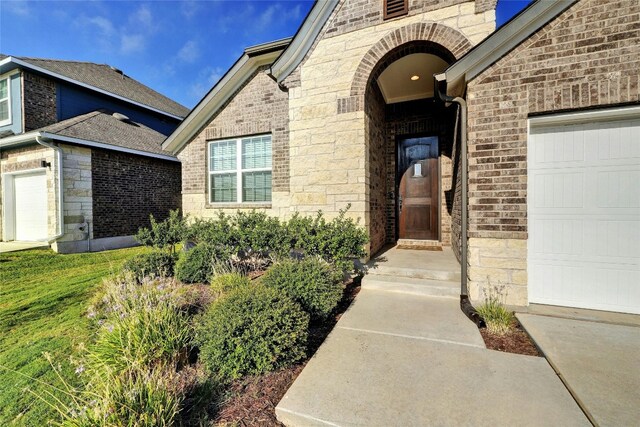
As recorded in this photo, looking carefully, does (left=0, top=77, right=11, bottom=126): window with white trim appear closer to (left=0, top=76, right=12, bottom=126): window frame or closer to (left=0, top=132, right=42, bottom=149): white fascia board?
(left=0, top=76, right=12, bottom=126): window frame

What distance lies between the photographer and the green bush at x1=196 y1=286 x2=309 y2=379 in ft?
7.44

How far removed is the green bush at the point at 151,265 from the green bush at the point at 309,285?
2.59m

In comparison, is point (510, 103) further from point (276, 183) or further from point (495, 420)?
point (276, 183)

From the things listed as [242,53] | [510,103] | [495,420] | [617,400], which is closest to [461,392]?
[495,420]

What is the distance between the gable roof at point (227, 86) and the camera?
6.28m

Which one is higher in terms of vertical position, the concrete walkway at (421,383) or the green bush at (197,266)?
the green bush at (197,266)

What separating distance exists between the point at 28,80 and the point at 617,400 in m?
16.3

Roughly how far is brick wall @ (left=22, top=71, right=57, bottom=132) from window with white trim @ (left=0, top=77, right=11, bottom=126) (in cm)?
84

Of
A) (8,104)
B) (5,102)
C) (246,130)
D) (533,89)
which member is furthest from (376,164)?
(5,102)

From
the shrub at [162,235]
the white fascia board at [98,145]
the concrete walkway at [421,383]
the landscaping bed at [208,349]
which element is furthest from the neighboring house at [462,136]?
the white fascia board at [98,145]

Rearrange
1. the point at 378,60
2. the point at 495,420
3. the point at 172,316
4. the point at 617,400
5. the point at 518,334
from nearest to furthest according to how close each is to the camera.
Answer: the point at 495,420 < the point at 617,400 < the point at 172,316 < the point at 518,334 < the point at 378,60

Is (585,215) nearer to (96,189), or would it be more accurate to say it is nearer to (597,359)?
(597,359)

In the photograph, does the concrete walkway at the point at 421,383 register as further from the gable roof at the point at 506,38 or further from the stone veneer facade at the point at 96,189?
the stone veneer facade at the point at 96,189

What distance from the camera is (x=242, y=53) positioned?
6430 mm
